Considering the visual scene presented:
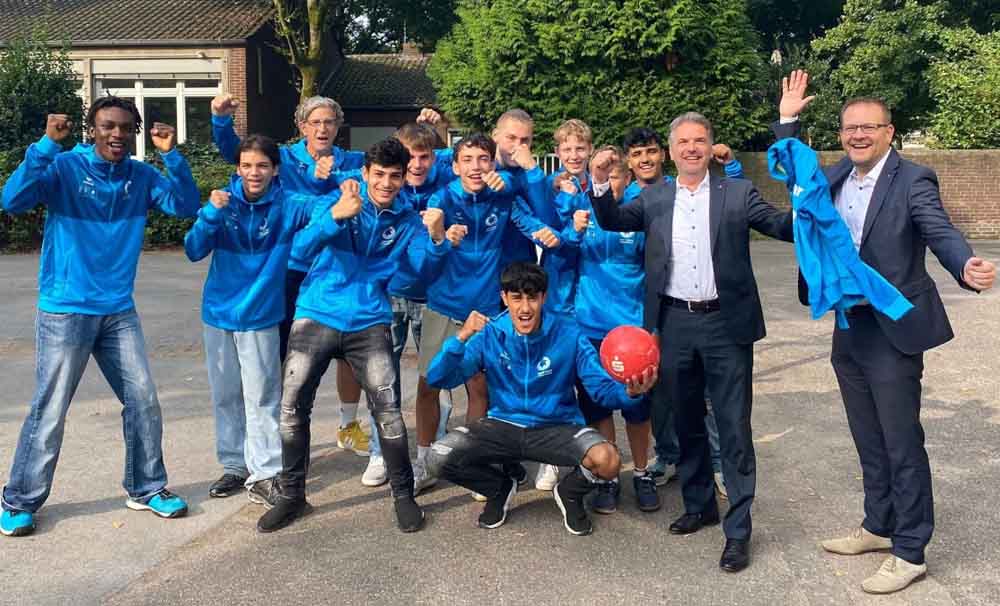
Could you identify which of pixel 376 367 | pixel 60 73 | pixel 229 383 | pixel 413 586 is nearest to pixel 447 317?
pixel 376 367

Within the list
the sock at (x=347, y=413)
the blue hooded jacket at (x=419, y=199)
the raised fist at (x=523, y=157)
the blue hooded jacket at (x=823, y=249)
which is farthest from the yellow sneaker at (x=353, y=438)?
the blue hooded jacket at (x=823, y=249)

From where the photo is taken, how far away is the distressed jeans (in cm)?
489

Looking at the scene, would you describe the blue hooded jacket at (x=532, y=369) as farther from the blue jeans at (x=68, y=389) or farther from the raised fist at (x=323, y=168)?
the blue jeans at (x=68, y=389)

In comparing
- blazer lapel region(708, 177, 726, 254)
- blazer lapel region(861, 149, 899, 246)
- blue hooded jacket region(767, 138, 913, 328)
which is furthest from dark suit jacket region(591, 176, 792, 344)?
blazer lapel region(861, 149, 899, 246)

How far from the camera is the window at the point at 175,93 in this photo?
2981cm

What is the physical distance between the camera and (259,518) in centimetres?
500

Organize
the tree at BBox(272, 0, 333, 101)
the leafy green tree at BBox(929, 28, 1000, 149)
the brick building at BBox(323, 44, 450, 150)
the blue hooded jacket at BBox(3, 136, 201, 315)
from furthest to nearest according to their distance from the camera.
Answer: the brick building at BBox(323, 44, 450, 150) → the tree at BBox(272, 0, 333, 101) → the leafy green tree at BBox(929, 28, 1000, 149) → the blue hooded jacket at BBox(3, 136, 201, 315)

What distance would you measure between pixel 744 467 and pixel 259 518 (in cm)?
247

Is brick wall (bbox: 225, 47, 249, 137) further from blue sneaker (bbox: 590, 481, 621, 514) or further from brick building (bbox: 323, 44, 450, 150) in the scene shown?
blue sneaker (bbox: 590, 481, 621, 514)

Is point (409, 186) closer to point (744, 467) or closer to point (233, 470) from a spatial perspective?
point (233, 470)

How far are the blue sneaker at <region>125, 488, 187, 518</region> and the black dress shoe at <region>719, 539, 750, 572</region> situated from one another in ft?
9.06

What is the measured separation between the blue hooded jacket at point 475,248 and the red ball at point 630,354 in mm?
1033

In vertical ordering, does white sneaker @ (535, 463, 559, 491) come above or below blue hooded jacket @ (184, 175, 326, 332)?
below

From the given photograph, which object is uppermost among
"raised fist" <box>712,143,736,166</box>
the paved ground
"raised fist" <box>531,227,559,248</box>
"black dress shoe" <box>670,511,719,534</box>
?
"raised fist" <box>712,143,736,166</box>
